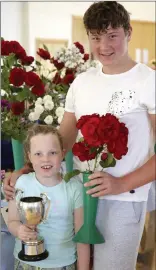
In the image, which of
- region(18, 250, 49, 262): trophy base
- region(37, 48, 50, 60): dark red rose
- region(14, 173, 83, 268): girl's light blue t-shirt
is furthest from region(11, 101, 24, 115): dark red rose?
region(18, 250, 49, 262): trophy base

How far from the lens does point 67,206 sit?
84 cm

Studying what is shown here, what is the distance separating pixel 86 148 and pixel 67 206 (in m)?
0.14

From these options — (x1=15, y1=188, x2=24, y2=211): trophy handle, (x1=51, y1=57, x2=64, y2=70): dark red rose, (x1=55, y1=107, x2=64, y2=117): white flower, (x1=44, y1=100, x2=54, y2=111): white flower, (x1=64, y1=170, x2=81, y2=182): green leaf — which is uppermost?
(x1=51, y1=57, x2=64, y2=70): dark red rose

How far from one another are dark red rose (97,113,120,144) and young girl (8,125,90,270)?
130 mm

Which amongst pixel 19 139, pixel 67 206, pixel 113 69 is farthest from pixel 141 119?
pixel 19 139

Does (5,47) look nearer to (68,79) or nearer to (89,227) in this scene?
(68,79)

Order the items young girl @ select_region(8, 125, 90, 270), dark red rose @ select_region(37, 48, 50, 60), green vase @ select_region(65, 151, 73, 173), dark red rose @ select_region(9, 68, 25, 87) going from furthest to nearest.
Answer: dark red rose @ select_region(37, 48, 50, 60)
dark red rose @ select_region(9, 68, 25, 87)
green vase @ select_region(65, 151, 73, 173)
young girl @ select_region(8, 125, 90, 270)

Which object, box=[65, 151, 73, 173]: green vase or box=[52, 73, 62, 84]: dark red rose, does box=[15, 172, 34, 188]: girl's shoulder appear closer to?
box=[65, 151, 73, 173]: green vase

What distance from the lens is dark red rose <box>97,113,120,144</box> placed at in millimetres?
721

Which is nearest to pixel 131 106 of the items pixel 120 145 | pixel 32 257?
pixel 120 145

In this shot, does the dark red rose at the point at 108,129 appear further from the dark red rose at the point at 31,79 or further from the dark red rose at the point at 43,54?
the dark red rose at the point at 43,54

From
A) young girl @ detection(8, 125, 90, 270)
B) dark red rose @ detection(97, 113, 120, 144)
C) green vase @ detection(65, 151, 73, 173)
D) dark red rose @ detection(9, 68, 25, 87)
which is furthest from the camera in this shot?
dark red rose @ detection(9, 68, 25, 87)

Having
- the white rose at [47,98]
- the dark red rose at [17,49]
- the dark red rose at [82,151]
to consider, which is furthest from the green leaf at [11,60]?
the dark red rose at [82,151]

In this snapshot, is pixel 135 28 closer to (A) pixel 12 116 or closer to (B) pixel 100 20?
(B) pixel 100 20
